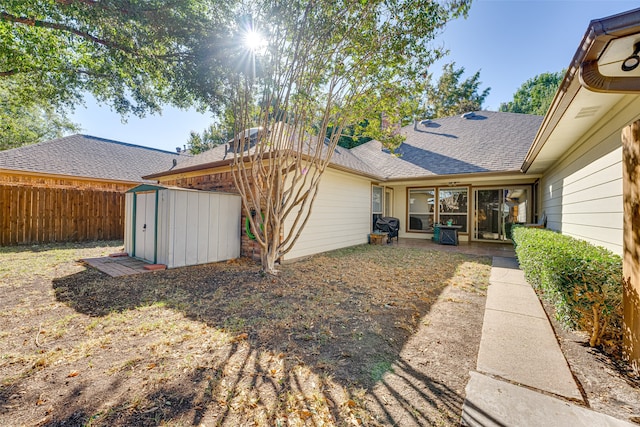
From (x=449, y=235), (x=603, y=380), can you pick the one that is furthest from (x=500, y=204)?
(x=603, y=380)

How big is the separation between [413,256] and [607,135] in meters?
4.73

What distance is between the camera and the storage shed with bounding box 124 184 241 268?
563cm

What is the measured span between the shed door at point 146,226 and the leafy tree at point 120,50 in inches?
107

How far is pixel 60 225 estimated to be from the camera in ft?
29.6

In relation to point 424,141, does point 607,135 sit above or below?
below

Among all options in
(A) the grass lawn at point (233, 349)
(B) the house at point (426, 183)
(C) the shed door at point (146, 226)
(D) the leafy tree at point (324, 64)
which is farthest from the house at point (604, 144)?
(C) the shed door at point (146, 226)

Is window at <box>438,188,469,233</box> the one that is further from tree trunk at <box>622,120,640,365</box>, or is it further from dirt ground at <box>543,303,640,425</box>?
tree trunk at <box>622,120,640,365</box>

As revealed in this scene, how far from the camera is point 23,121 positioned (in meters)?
19.4

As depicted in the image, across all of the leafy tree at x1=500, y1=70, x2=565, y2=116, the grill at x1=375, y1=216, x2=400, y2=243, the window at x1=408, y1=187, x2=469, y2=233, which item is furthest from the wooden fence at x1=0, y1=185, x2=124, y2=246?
the leafy tree at x1=500, y1=70, x2=565, y2=116

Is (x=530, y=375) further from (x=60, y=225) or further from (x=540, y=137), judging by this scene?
(x=60, y=225)

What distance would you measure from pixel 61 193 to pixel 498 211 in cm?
1630

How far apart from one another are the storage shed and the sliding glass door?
966cm

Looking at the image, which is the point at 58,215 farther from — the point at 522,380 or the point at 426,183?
the point at 426,183

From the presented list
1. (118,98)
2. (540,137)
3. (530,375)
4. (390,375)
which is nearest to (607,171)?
(540,137)
